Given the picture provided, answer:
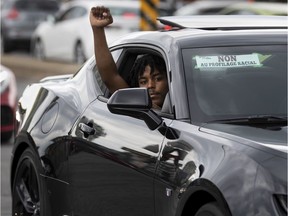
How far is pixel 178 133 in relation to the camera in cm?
543

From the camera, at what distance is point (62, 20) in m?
26.9

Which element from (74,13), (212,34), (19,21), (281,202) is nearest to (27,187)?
(212,34)

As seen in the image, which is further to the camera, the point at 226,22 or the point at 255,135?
the point at 226,22

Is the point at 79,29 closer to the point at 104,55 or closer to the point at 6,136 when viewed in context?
the point at 6,136

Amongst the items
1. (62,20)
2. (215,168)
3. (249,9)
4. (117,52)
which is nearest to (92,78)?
(117,52)

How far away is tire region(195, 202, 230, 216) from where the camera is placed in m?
4.78

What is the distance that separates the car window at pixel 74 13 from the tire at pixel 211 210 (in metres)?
21.2

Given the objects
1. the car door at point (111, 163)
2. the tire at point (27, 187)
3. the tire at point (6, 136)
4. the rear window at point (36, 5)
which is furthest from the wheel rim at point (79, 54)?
the car door at point (111, 163)

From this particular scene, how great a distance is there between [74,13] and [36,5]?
6.14 m

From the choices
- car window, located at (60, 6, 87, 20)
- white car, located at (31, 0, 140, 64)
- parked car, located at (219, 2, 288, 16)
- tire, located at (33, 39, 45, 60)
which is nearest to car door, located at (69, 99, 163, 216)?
parked car, located at (219, 2, 288, 16)

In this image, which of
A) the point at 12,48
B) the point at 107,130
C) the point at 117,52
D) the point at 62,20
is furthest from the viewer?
the point at 12,48

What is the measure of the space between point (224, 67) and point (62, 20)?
21296mm

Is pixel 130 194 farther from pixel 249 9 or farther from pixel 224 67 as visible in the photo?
pixel 249 9

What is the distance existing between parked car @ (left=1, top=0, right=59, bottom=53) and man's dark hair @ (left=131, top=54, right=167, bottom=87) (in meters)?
25.1
